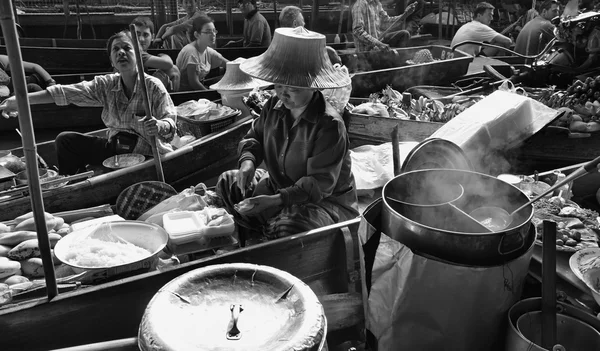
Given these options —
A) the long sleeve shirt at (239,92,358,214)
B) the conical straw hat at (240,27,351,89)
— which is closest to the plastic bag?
the long sleeve shirt at (239,92,358,214)

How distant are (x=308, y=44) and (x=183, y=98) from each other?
3562mm

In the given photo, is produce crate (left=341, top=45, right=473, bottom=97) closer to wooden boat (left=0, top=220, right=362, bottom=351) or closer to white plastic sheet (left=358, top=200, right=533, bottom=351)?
wooden boat (left=0, top=220, right=362, bottom=351)

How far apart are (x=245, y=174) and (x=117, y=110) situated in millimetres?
1788

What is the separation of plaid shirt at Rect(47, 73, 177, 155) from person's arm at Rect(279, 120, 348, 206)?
5.39ft

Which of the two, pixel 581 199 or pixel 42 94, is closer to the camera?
pixel 42 94

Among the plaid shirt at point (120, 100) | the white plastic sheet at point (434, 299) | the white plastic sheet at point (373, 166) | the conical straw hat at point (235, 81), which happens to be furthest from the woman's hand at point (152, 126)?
the white plastic sheet at point (434, 299)

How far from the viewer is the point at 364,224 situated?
7.38 ft

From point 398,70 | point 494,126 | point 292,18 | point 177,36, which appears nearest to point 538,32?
point 398,70

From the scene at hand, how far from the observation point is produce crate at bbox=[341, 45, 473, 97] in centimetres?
678

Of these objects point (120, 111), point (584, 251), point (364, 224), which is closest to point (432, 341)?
point (364, 224)

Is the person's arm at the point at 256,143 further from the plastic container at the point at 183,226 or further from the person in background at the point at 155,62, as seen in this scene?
the person in background at the point at 155,62

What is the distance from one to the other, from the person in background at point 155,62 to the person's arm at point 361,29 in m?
3.44

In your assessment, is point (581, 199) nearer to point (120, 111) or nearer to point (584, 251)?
point (584, 251)

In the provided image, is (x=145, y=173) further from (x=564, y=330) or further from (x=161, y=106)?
(x=564, y=330)
